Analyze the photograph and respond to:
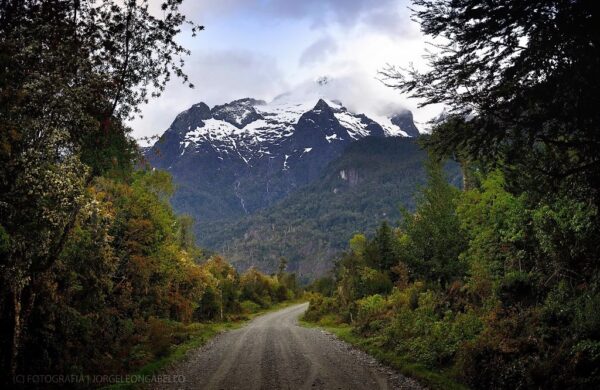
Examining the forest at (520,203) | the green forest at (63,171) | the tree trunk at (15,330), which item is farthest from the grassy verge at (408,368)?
the tree trunk at (15,330)

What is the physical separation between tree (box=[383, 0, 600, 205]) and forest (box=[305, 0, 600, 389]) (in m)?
0.02

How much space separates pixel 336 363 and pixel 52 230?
11449 millimetres

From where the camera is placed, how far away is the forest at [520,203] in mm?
7336

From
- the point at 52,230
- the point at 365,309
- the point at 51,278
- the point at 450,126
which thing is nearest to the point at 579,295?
the point at 450,126

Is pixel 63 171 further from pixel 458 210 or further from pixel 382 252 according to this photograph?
pixel 382 252

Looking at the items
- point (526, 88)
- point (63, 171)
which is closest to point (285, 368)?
point (63, 171)

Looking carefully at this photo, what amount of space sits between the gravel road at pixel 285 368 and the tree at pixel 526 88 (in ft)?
26.2

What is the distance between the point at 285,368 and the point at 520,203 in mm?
11404

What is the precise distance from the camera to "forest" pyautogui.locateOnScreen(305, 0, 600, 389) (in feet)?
24.1

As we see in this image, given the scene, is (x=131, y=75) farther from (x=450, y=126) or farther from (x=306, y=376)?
(x=306, y=376)

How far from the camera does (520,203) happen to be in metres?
18.0

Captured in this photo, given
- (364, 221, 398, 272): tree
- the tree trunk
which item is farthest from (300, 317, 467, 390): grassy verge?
(364, 221, 398, 272): tree

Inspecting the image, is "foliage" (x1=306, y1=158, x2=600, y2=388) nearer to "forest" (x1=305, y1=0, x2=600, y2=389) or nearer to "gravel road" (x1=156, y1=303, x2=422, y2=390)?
"forest" (x1=305, y1=0, x2=600, y2=389)

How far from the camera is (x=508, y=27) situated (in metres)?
7.83
